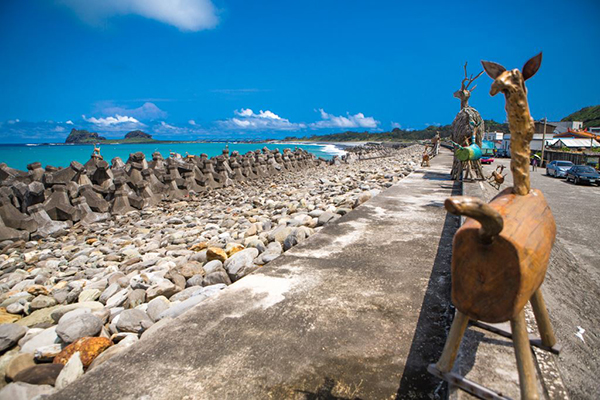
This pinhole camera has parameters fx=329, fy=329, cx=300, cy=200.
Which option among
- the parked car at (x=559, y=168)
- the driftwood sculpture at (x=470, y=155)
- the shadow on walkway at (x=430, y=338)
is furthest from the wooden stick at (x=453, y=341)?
the parked car at (x=559, y=168)

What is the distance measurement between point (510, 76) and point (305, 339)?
5.28ft

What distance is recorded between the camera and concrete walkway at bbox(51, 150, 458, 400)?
5.02 ft

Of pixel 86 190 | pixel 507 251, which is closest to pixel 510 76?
pixel 507 251

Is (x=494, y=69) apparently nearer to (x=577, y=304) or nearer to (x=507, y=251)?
(x=507, y=251)

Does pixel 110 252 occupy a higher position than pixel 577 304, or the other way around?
pixel 577 304

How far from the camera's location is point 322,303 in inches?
87.4

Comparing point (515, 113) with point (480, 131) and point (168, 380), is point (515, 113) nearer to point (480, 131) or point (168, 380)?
point (168, 380)

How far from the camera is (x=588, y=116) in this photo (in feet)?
220

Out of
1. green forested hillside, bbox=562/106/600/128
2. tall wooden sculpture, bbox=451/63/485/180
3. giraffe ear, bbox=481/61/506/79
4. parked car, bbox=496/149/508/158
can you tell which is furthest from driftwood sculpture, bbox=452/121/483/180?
green forested hillside, bbox=562/106/600/128

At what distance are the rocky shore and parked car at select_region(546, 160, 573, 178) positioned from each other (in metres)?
12.0

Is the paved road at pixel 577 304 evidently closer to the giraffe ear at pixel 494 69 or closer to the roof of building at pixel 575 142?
the giraffe ear at pixel 494 69

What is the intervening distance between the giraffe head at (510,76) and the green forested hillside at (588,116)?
76197mm

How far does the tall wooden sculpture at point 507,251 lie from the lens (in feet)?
3.61

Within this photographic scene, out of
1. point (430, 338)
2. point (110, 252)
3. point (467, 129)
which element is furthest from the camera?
Answer: point (467, 129)
